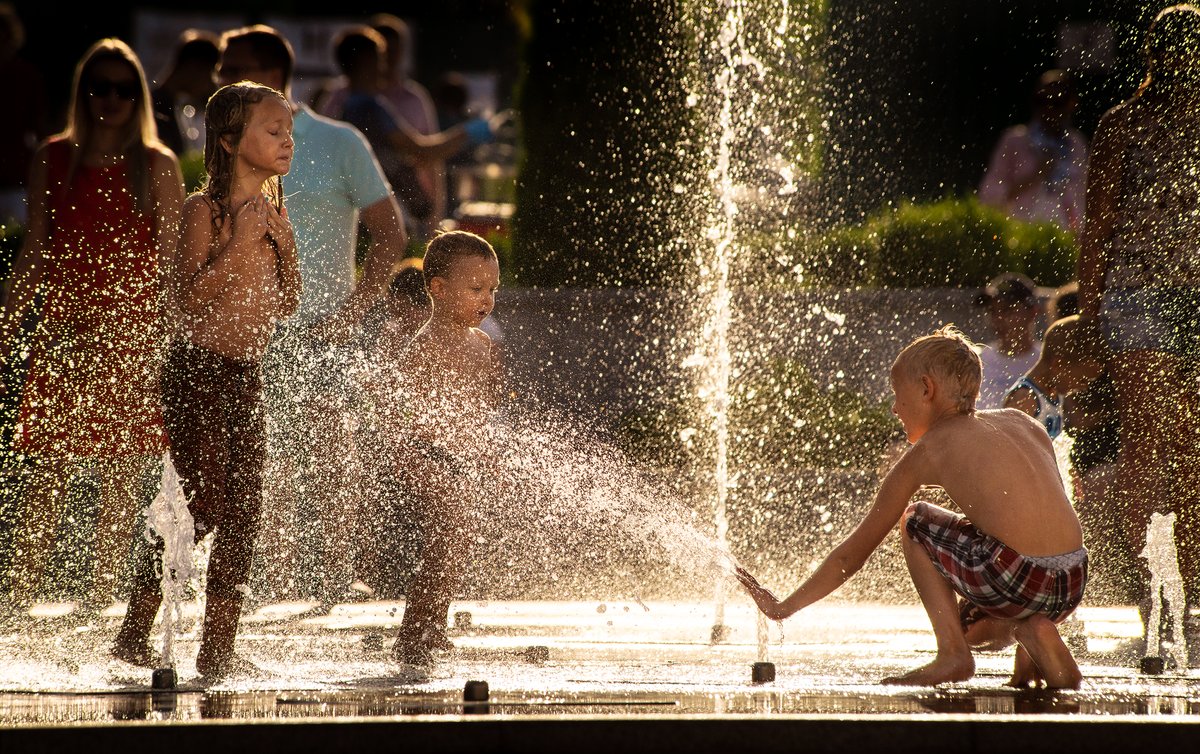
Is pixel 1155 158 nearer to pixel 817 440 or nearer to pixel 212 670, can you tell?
pixel 817 440

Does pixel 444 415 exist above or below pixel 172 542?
above

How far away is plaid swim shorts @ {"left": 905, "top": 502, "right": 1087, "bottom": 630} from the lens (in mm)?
4219

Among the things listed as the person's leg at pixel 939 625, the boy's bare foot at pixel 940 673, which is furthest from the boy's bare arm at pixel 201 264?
the boy's bare foot at pixel 940 673

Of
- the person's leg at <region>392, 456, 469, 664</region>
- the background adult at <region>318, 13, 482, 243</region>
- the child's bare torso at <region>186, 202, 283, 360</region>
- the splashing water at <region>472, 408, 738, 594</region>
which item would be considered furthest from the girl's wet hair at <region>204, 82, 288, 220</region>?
the background adult at <region>318, 13, 482, 243</region>

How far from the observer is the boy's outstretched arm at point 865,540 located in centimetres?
436

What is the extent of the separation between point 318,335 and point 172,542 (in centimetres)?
142

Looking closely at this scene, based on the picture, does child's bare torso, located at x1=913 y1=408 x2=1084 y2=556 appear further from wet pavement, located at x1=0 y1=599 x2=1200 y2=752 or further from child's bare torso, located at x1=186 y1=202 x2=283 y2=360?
child's bare torso, located at x1=186 y1=202 x2=283 y2=360

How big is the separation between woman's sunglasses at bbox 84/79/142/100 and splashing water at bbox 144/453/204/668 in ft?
5.61

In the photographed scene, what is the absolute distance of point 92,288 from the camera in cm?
591

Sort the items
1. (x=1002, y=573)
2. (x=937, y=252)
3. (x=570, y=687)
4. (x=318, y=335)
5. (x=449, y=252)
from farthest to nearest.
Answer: (x=937, y=252) < (x=318, y=335) < (x=449, y=252) < (x=1002, y=573) < (x=570, y=687)

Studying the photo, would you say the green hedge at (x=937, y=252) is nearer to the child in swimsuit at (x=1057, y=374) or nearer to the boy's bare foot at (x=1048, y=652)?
the child in swimsuit at (x=1057, y=374)

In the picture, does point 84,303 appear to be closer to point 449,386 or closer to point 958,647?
point 449,386

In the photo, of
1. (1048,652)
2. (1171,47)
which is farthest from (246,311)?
(1171,47)

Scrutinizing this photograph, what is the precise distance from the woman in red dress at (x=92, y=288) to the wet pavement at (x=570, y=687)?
41 centimetres
